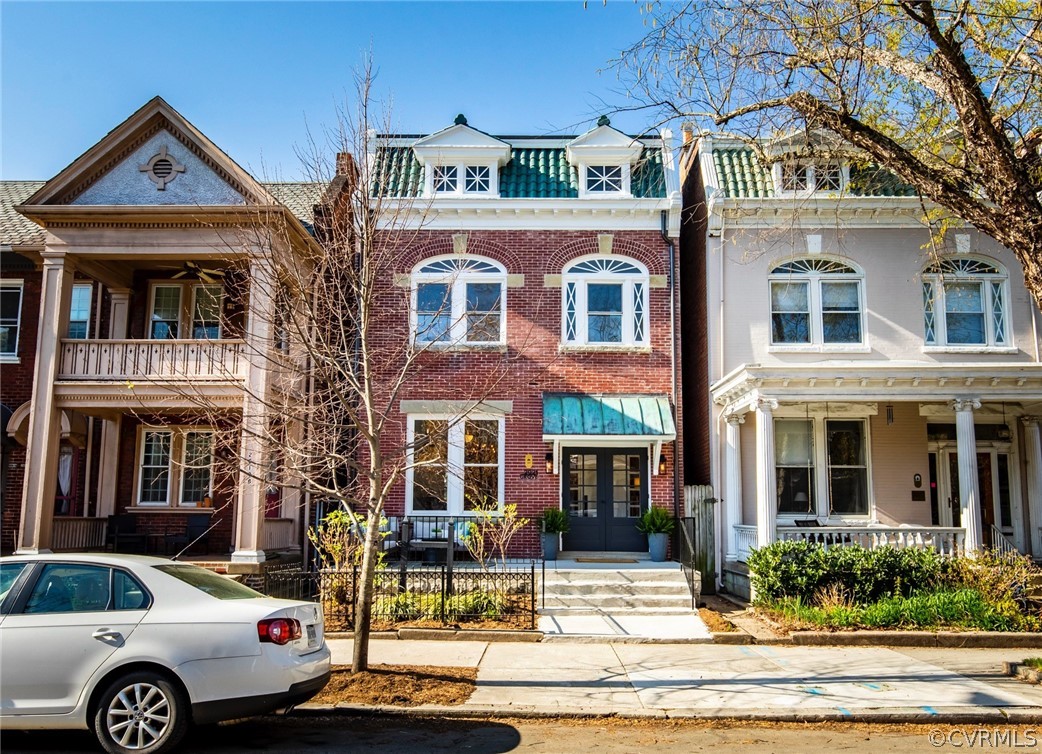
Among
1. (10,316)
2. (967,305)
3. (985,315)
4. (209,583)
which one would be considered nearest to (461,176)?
(10,316)

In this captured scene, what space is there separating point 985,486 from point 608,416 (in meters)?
8.10

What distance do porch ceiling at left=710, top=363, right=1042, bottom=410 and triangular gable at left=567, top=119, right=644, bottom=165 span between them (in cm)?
561

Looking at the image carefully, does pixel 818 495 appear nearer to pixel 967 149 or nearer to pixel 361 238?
pixel 967 149

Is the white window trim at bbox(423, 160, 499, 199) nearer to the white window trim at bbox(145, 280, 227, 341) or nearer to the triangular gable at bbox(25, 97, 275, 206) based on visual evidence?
the triangular gable at bbox(25, 97, 275, 206)

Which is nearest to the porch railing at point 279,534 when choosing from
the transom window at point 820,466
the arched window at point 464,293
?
the arched window at point 464,293

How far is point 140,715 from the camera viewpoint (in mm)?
6086

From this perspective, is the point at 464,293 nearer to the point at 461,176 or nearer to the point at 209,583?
the point at 461,176

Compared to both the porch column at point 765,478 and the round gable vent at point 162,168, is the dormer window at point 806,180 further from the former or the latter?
the round gable vent at point 162,168

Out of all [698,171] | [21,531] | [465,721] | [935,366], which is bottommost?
[465,721]

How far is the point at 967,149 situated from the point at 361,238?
722cm

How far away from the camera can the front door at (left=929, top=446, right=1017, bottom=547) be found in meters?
16.2

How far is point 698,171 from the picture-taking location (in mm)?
17438

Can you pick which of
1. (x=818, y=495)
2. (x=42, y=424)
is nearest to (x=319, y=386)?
(x=42, y=424)

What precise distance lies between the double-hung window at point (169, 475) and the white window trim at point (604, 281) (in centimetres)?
813
